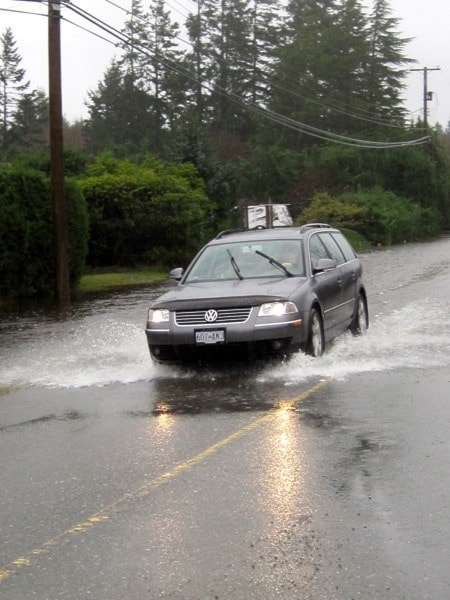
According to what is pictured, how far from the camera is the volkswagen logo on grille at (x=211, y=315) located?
10578mm

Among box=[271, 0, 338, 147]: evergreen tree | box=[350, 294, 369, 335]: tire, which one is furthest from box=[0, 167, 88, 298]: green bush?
box=[271, 0, 338, 147]: evergreen tree

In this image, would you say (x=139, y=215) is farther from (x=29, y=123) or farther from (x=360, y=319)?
(x=29, y=123)

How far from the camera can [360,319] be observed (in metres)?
14.1

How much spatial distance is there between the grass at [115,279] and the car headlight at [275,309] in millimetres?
13499

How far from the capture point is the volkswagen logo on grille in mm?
10578

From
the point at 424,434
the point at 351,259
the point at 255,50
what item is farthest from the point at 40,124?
the point at 424,434

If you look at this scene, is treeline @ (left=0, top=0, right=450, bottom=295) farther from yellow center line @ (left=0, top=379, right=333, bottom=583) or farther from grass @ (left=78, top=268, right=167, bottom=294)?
yellow center line @ (left=0, top=379, right=333, bottom=583)

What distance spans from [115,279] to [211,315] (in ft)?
53.7

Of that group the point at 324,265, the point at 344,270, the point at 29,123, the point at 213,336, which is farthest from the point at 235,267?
the point at 29,123

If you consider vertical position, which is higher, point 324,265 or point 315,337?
point 324,265

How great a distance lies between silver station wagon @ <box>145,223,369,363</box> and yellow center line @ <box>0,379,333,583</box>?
6.54 ft

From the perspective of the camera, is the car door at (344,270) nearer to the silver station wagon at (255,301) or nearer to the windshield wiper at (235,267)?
the silver station wagon at (255,301)

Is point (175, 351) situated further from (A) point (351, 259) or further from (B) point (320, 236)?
(A) point (351, 259)

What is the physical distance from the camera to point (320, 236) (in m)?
13.3
